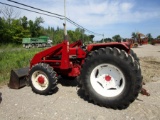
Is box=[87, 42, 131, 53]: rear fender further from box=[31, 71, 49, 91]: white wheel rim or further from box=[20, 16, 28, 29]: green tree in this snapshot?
box=[20, 16, 28, 29]: green tree

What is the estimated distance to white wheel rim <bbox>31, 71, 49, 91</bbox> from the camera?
573 centimetres

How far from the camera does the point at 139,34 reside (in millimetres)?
37469

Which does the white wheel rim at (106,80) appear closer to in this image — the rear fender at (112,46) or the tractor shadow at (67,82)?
the rear fender at (112,46)

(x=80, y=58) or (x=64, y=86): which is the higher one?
(x=80, y=58)

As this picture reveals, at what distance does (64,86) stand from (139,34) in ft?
109

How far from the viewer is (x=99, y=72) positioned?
493 cm

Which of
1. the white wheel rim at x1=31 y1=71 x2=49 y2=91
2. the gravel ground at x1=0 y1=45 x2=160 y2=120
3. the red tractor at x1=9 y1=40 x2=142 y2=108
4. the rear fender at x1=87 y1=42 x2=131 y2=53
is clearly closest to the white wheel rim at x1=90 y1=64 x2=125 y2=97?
the red tractor at x1=9 y1=40 x2=142 y2=108

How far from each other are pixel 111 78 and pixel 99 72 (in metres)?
0.32

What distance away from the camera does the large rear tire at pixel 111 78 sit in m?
4.32

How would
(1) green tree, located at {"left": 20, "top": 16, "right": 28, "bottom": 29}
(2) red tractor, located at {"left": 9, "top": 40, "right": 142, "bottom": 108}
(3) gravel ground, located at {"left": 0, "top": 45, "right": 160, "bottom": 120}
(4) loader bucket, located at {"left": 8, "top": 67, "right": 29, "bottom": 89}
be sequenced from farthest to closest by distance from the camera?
(1) green tree, located at {"left": 20, "top": 16, "right": 28, "bottom": 29}, (4) loader bucket, located at {"left": 8, "top": 67, "right": 29, "bottom": 89}, (2) red tractor, located at {"left": 9, "top": 40, "right": 142, "bottom": 108}, (3) gravel ground, located at {"left": 0, "top": 45, "right": 160, "bottom": 120}

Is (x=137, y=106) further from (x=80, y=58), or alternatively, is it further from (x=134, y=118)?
(x=80, y=58)

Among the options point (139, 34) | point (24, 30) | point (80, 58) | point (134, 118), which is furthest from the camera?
point (24, 30)

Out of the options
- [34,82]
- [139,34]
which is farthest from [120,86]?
[139,34]

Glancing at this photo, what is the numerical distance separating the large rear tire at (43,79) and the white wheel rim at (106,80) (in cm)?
129
